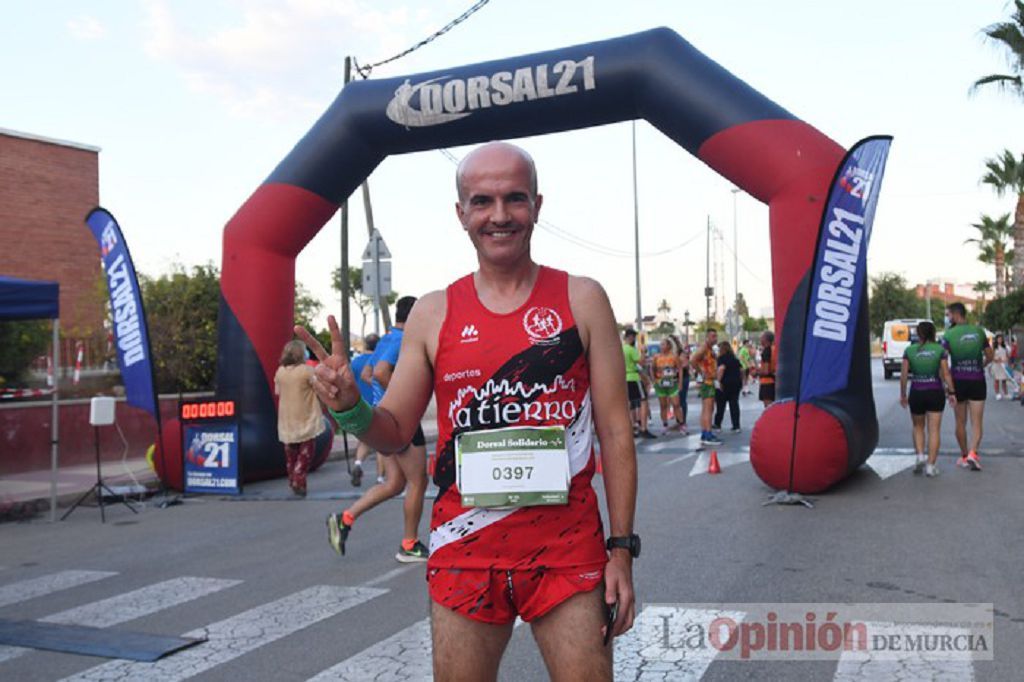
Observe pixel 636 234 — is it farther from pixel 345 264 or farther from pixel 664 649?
pixel 664 649

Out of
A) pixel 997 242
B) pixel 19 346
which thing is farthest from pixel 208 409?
pixel 997 242

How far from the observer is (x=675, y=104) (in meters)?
9.54

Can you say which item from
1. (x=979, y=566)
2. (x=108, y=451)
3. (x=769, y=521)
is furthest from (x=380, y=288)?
(x=979, y=566)

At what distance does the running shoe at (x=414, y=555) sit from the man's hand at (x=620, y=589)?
4396mm

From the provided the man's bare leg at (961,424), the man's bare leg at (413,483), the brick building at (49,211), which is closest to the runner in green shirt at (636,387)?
the man's bare leg at (961,424)

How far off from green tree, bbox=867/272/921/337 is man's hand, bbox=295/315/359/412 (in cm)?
8860

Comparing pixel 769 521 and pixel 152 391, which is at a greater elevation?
pixel 152 391

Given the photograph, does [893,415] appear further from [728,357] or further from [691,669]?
[691,669]

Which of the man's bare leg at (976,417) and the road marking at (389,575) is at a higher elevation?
the man's bare leg at (976,417)

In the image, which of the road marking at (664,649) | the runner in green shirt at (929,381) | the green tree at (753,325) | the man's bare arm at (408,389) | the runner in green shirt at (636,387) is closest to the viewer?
the man's bare arm at (408,389)

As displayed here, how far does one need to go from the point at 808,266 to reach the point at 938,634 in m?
5.10

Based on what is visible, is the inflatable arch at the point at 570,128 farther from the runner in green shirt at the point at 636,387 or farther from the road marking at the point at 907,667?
the runner in green shirt at the point at 636,387

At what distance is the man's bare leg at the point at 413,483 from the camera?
646cm

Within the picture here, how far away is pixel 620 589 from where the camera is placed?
7.52 ft
